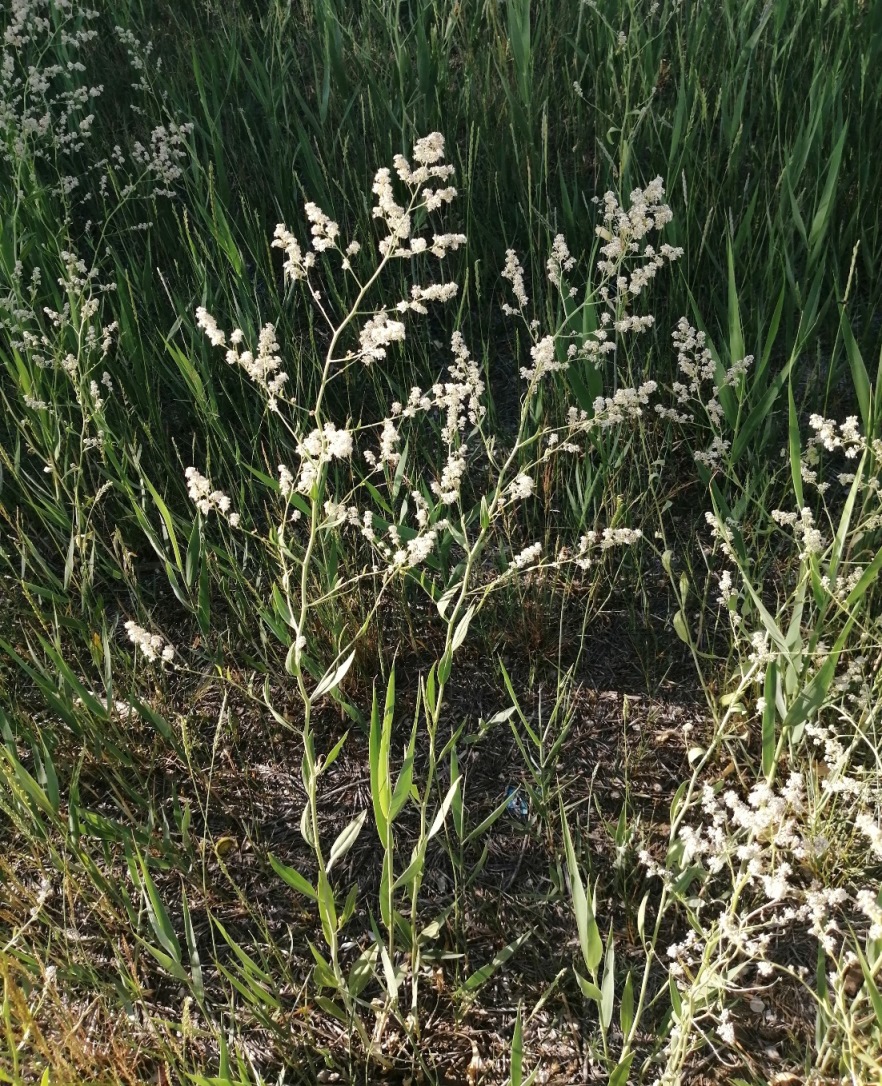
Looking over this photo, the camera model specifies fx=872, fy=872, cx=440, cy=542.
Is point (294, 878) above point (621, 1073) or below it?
above

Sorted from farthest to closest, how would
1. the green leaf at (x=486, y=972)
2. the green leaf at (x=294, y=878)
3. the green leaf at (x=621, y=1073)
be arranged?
the green leaf at (x=486, y=972) → the green leaf at (x=294, y=878) → the green leaf at (x=621, y=1073)

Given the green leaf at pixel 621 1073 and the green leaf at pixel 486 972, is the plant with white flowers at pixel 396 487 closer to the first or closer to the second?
the green leaf at pixel 486 972

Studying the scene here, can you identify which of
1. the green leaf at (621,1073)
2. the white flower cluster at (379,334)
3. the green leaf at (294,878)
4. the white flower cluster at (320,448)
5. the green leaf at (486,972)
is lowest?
the green leaf at (486,972)

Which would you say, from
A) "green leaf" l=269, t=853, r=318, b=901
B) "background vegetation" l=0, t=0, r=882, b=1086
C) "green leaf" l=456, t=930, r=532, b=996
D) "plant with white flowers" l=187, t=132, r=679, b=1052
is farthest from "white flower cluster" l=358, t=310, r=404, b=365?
"green leaf" l=456, t=930, r=532, b=996

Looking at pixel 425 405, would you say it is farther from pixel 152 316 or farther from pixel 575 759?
pixel 152 316

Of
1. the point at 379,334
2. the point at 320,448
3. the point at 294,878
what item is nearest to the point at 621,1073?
the point at 294,878

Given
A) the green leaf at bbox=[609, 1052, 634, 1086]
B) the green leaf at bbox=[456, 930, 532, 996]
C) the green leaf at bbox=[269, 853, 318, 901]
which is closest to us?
the green leaf at bbox=[609, 1052, 634, 1086]

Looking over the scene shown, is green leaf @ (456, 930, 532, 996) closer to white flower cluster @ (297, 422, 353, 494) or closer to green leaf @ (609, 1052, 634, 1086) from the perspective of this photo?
green leaf @ (609, 1052, 634, 1086)

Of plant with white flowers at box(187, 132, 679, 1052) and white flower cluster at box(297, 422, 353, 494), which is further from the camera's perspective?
plant with white flowers at box(187, 132, 679, 1052)

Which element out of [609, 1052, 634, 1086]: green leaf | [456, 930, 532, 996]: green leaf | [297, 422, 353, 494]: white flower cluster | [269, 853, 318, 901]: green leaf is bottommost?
[456, 930, 532, 996]: green leaf

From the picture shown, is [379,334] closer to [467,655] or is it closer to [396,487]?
[396,487]

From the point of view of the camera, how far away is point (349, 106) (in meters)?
2.84

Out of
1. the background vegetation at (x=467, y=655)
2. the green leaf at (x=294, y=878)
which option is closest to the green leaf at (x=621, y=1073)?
the background vegetation at (x=467, y=655)

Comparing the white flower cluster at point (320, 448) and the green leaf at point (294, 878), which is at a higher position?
the white flower cluster at point (320, 448)
